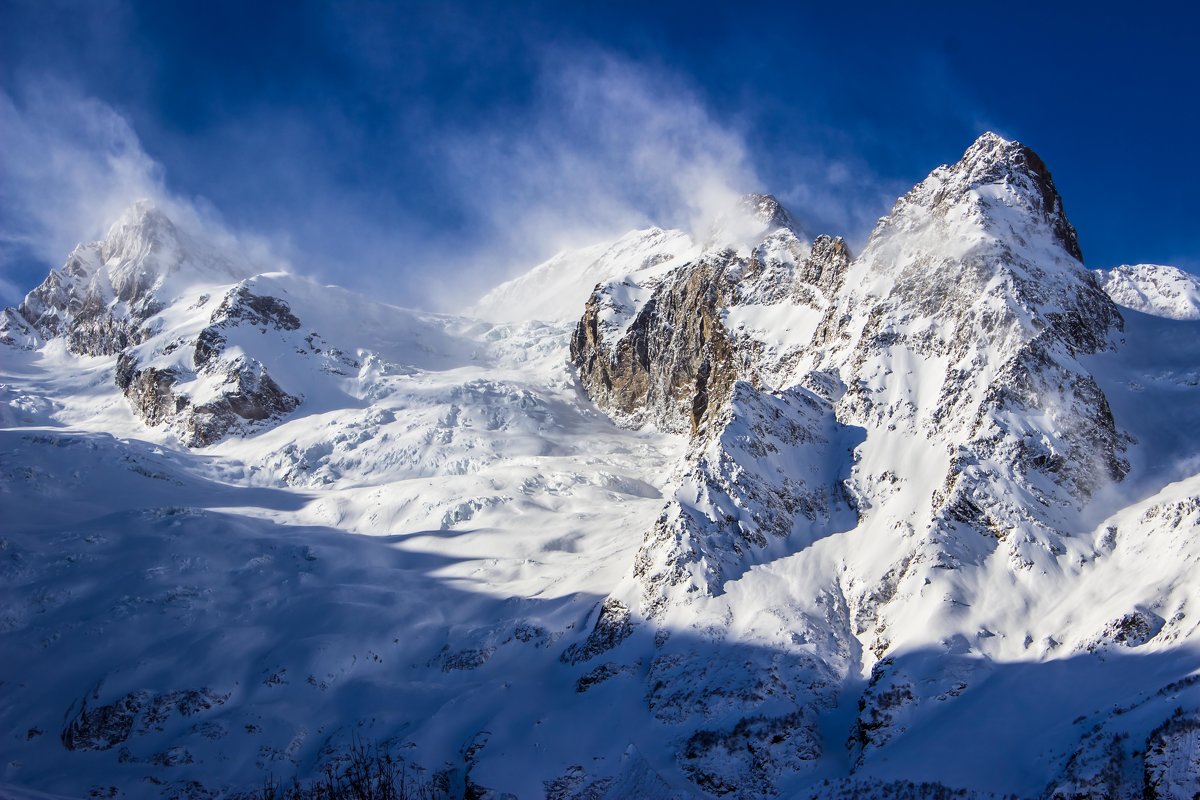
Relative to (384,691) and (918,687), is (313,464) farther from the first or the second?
(918,687)

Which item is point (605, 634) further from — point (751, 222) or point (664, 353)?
point (751, 222)

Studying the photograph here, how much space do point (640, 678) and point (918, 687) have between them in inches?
712

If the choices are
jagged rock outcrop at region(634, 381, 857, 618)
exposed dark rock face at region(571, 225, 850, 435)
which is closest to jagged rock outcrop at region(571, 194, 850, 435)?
exposed dark rock face at region(571, 225, 850, 435)

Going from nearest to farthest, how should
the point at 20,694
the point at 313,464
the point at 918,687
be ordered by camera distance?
1. the point at 918,687
2. the point at 20,694
3. the point at 313,464

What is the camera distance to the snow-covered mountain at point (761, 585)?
1982 inches

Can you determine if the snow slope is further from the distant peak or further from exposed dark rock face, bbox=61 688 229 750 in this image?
exposed dark rock face, bbox=61 688 229 750

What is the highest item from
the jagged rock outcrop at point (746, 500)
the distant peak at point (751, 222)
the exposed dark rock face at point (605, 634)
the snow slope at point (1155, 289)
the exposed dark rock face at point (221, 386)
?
the distant peak at point (751, 222)

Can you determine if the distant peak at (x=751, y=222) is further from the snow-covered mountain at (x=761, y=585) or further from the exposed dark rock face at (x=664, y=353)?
the snow-covered mountain at (x=761, y=585)

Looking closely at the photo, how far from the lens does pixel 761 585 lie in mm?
A: 65312

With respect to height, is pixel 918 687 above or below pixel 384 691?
above

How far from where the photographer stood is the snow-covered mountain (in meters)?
50.3

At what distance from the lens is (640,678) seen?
60.2 m

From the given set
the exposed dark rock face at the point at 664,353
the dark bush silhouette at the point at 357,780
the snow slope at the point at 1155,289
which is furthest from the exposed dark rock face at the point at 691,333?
the dark bush silhouette at the point at 357,780

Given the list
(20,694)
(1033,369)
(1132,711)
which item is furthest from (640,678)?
(20,694)
